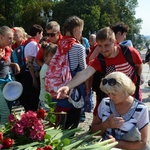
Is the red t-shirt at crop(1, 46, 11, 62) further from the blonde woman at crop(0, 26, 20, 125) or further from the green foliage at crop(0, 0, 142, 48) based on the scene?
the green foliage at crop(0, 0, 142, 48)

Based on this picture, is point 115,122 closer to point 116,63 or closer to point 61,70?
point 116,63

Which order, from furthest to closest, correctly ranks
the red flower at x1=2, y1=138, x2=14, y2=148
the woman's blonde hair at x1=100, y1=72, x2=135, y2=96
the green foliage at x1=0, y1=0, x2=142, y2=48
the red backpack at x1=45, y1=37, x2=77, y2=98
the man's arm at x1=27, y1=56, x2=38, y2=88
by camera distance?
the green foliage at x1=0, y1=0, x2=142, y2=48, the man's arm at x1=27, y1=56, x2=38, y2=88, the red backpack at x1=45, y1=37, x2=77, y2=98, the woman's blonde hair at x1=100, y1=72, x2=135, y2=96, the red flower at x1=2, y1=138, x2=14, y2=148

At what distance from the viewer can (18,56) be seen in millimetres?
4859

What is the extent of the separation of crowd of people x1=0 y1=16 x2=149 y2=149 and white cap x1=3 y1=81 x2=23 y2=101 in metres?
0.13

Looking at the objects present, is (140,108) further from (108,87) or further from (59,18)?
(59,18)

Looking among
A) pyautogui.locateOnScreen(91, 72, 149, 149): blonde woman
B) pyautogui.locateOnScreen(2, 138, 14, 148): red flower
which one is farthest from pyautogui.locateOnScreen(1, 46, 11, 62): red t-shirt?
pyautogui.locateOnScreen(2, 138, 14, 148): red flower

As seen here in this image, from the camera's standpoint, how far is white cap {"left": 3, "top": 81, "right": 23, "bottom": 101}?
153 inches

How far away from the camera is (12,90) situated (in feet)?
13.0

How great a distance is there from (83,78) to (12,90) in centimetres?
124

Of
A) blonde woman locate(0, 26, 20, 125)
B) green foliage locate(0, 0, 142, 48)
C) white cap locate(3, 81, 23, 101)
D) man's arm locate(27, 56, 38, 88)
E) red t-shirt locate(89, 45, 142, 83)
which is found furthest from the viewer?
green foliage locate(0, 0, 142, 48)

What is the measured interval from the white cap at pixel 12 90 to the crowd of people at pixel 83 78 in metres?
0.13

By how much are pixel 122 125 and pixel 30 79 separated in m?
2.73

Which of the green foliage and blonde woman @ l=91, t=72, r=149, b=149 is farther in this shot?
the green foliage

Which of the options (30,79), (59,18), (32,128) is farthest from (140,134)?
(59,18)
